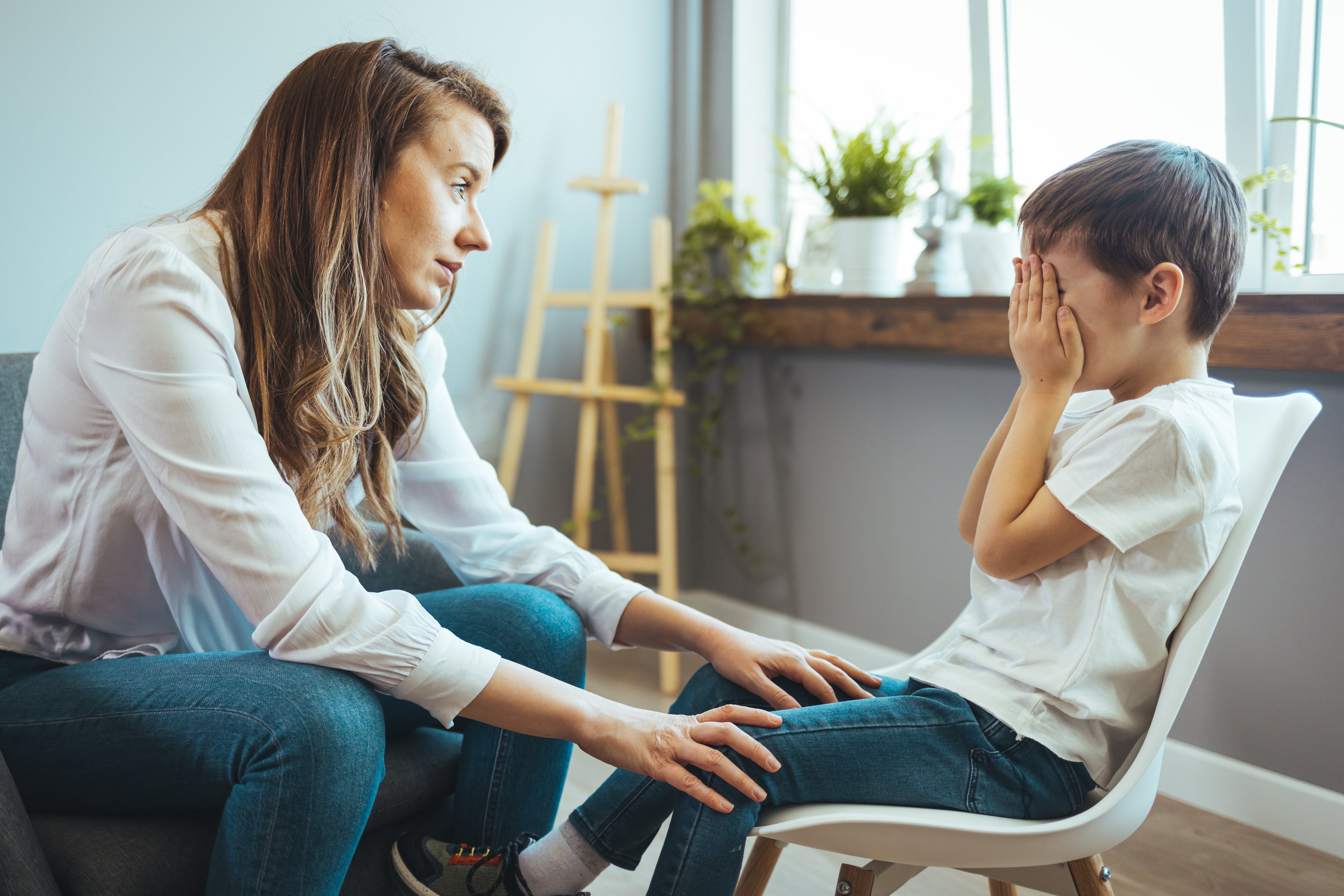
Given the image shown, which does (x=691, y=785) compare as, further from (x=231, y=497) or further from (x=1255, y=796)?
(x=1255, y=796)

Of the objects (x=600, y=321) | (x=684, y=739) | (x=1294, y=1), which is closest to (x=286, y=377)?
(x=684, y=739)

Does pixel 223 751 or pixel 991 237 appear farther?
pixel 991 237

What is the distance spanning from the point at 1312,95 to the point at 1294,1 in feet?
0.52

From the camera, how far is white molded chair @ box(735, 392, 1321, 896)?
33.3 inches

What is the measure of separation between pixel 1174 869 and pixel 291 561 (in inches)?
56.0

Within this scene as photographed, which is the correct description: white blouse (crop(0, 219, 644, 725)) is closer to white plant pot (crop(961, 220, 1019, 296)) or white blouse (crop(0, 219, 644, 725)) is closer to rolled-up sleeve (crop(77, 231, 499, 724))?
rolled-up sleeve (crop(77, 231, 499, 724))

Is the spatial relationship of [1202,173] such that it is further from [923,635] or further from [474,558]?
[923,635]

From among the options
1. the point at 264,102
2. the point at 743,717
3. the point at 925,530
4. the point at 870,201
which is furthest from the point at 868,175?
the point at 743,717

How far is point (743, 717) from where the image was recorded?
3.01 ft

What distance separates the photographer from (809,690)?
3.49 ft

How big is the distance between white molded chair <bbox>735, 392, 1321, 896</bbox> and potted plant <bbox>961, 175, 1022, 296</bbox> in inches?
40.9

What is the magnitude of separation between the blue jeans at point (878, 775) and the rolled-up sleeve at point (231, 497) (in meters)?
0.25

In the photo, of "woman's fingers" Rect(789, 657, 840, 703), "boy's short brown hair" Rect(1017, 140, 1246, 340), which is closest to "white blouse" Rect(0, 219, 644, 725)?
"woman's fingers" Rect(789, 657, 840, 703)

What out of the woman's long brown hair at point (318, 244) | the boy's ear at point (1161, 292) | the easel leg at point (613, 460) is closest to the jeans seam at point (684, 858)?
the woman's long brown hair at point (318, 244)
